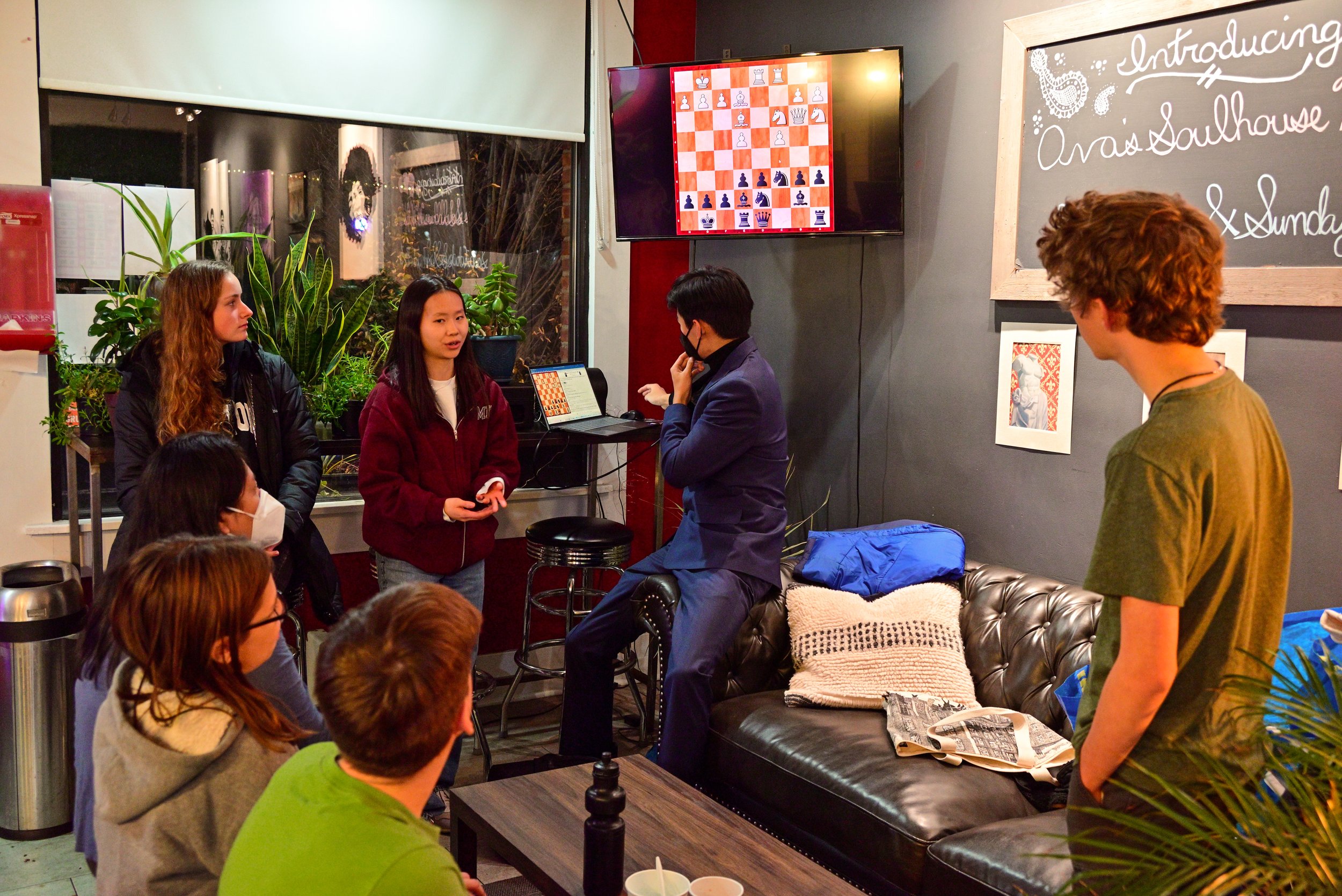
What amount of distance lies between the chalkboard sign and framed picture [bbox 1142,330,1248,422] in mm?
90

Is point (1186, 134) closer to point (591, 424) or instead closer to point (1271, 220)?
point (1271, 220)

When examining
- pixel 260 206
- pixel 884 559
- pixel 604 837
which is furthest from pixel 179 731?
pixel 260 206

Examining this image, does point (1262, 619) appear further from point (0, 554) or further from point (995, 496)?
point (0, 554)

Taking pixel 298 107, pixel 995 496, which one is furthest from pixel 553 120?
pixel 995 496

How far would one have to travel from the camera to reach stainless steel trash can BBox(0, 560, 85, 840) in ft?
10.7

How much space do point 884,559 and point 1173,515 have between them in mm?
1985

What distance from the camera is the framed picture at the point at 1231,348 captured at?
112 inches

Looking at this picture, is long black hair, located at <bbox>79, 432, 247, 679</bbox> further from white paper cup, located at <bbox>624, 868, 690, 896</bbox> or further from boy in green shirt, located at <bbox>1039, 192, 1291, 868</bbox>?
boy in green shirt, located at <bbox>1039, 192, 1291, 868</bbox>

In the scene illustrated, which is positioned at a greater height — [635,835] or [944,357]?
[944,357]

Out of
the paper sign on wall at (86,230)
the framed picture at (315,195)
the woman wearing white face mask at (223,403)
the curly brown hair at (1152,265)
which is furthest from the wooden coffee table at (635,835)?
the framed picture at (315,195)

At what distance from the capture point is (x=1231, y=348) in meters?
2.87

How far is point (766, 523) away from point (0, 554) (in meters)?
2.50

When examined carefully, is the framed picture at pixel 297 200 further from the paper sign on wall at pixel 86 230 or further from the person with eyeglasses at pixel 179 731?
the person with eyeglasses at pixel 179 731

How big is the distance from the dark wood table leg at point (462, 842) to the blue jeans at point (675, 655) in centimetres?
78
